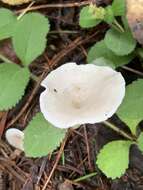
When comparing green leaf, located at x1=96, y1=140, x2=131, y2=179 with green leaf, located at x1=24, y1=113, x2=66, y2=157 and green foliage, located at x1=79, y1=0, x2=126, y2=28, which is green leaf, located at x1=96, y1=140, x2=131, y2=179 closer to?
green leaf, located at x1=24, y1=113, x2=66, y2=157

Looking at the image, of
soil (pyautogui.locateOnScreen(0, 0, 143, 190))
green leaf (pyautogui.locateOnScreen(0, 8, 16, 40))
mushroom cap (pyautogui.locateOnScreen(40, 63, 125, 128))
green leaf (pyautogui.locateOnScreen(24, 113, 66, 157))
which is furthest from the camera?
green leaf (pyautogui.locateOnScreen(0, 8, 16, 40))

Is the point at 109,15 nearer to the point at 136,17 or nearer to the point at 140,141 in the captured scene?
the point at 136,17

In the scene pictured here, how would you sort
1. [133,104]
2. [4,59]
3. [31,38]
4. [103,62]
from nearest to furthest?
[133,104] < [103,62] < [31,38] < [4,59]

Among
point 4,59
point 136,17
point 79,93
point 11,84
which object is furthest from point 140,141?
point 4,59

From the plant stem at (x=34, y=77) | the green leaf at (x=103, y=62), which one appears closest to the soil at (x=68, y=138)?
the plant stem at (x=34, y=77)

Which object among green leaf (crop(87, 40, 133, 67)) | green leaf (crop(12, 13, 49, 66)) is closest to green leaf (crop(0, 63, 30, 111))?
green leaf (crop(12, 13, 49, 66))

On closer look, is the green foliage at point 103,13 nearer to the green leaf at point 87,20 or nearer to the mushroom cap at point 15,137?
the green leaf at point 87,20
